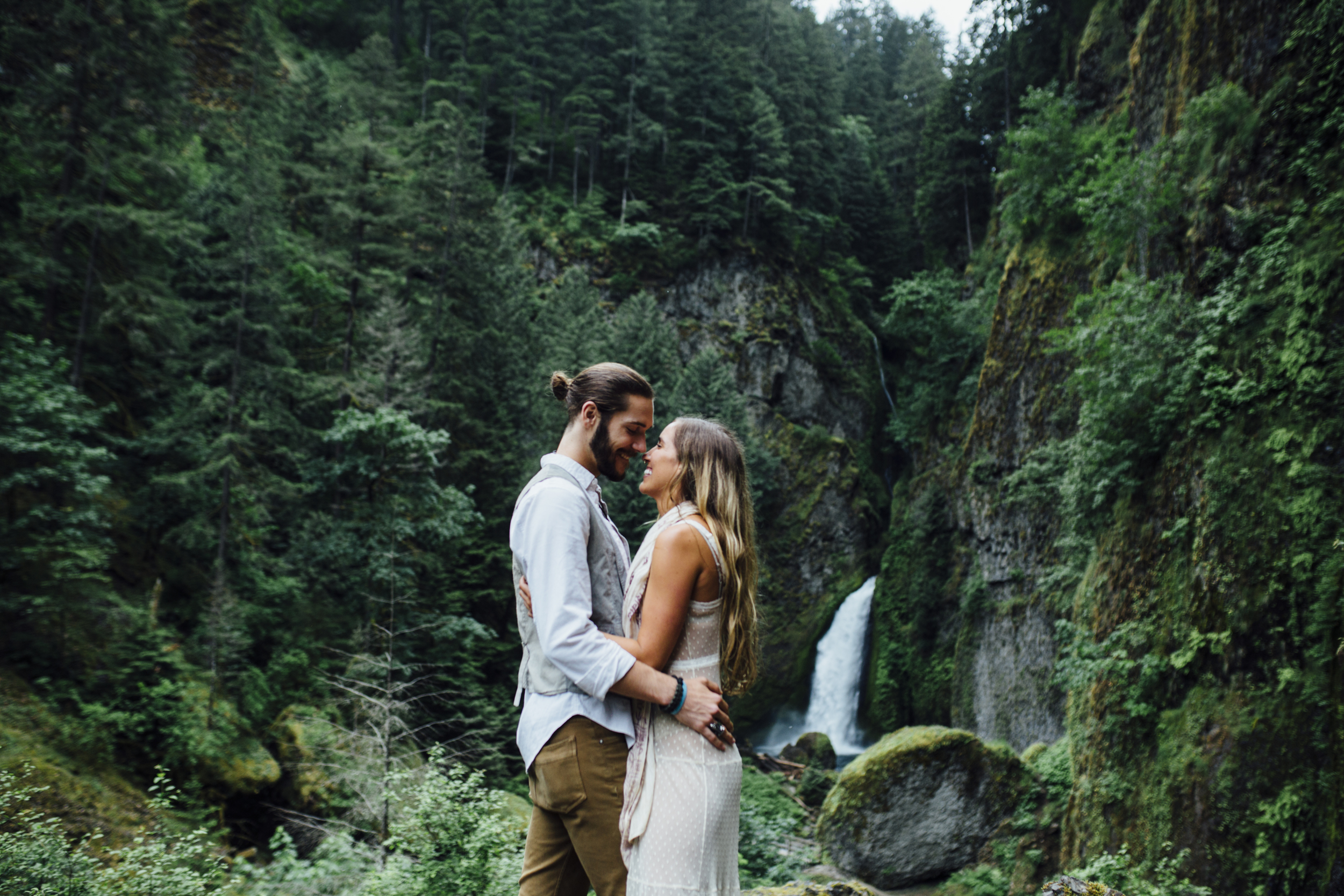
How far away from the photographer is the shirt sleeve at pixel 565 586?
209 cm

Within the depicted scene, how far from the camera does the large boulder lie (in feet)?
31.0

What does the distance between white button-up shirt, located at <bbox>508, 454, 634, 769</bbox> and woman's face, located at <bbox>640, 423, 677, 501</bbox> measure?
216 millimetres

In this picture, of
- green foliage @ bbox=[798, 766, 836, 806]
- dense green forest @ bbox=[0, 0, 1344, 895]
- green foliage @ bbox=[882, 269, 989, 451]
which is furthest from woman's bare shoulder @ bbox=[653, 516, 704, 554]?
green foliage @ bbox=[882, 269, 989, 451]

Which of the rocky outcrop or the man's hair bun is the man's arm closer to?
the man's hair bun

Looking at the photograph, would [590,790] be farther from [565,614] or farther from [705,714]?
[565,614]

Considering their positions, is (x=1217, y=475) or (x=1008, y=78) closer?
(x=1217, y=475)

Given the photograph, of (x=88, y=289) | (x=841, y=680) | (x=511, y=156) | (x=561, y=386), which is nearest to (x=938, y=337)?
(x=841, y=680)

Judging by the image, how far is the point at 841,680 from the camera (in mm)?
22531

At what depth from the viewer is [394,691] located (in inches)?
309

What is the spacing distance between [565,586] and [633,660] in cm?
31

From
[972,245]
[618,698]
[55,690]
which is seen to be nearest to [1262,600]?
[618,698]

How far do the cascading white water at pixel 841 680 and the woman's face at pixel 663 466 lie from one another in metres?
20.4

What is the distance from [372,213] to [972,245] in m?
22.2

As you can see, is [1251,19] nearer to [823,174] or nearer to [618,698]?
[618,698]
